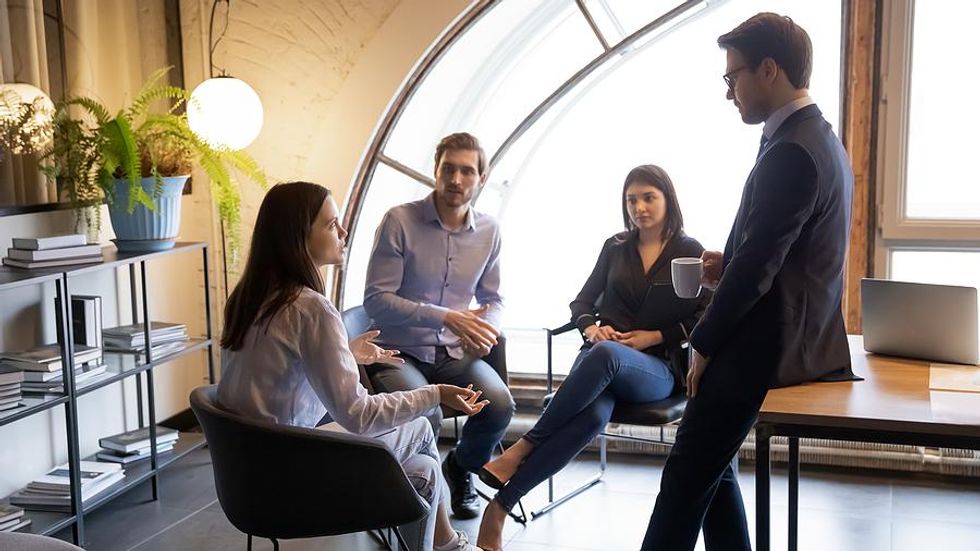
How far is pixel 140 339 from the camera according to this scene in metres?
4.03

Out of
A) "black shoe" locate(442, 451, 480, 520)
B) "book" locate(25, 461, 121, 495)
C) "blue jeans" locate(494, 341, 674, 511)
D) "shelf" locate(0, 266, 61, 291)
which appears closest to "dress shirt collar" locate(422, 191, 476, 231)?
"blue jeans" locate(494, 341, 674, 511)

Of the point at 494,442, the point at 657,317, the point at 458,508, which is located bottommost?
the point at 458,508

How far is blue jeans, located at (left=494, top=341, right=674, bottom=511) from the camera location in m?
3.43

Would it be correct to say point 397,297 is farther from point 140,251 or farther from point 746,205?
point 746,205

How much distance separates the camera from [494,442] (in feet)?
12.0

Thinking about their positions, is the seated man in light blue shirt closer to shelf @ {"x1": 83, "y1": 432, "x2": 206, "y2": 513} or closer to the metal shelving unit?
the metal shelving unit

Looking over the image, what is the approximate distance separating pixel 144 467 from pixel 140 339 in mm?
508

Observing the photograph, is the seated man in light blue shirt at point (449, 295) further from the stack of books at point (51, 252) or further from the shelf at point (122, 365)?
the stack of books at point (51, 252)

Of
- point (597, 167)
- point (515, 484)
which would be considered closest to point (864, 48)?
point (515, 484)

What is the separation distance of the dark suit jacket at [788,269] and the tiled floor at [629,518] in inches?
47.5

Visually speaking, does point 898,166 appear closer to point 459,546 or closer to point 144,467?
point 459,546

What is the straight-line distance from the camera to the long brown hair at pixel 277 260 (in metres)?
2.57

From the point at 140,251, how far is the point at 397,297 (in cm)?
104

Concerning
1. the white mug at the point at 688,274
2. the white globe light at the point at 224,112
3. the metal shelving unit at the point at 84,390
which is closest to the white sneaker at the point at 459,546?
the white mug at the point at 688,274
